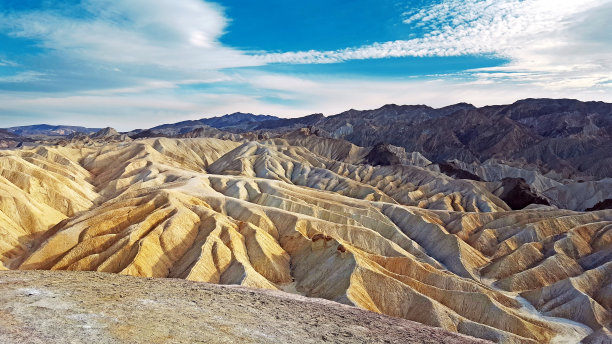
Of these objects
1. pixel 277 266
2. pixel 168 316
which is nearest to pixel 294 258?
pixel 277 266

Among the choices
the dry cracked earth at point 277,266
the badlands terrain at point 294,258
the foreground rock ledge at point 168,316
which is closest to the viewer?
the foreground rock ledge at point 168,316

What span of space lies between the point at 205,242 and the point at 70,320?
3031 cm

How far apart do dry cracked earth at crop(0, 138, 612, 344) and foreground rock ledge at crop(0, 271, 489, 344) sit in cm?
12

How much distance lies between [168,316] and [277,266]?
28.6m

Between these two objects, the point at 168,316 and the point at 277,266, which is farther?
the point at 277,266

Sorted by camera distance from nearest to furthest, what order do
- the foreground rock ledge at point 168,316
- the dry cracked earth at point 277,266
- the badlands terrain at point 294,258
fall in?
the foreground rock ledge at point 168,316 → the dry cracked earth at point 277,266 → the badlands terrain at point 294,258

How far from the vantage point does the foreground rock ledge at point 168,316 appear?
20.1 meters

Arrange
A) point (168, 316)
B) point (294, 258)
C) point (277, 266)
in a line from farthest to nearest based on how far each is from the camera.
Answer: point (294, 258)
point (277, 266)
point (168, 316)

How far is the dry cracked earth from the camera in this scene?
23.5 meters

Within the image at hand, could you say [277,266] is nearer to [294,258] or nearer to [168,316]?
[294,258]

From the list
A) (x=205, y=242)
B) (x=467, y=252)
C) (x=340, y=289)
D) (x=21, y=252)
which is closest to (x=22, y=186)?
(x=21, y=252)

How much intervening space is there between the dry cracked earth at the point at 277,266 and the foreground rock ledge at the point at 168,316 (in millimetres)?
121

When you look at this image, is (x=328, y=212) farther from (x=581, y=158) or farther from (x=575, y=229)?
(x=581, y=158)

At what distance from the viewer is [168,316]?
23250 mm
